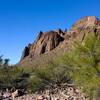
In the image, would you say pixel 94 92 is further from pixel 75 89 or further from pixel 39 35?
pixel 39 35

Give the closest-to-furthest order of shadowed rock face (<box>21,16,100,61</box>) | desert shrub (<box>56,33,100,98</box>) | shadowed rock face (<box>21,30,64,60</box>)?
desert shrub (<box>56,33,100,98</box>), shadowed rock face (<box>21,30,64,60</box>), shadowed rock face (<box>21,16,100,61</box>)

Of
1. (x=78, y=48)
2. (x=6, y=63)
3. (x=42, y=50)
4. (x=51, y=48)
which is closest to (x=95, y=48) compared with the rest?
(x=78, y=48)

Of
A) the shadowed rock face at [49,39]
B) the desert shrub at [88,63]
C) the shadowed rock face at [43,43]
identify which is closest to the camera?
the desert shrub at [88,63]

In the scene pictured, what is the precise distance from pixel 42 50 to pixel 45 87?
8179cm

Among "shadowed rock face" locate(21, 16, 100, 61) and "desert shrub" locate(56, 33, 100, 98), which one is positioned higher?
"shadowed rock face" locate(21, 16, 100, 61)

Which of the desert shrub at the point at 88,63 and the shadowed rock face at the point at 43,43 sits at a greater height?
the shadowed rock face at the point at 43,43

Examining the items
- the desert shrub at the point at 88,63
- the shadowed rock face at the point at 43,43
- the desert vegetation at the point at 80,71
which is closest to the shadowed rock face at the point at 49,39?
the shadowed rock face at the point at 43,43

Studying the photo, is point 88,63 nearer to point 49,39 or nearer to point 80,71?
point 80,71

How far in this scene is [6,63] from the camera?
40.8m

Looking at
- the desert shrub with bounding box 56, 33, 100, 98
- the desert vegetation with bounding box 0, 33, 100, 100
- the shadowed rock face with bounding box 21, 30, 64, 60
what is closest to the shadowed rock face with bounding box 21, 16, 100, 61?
the shadowed rock face with bounding box 21, 30, 64, 60

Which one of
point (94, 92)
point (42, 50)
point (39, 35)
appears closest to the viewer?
point (94, 92)

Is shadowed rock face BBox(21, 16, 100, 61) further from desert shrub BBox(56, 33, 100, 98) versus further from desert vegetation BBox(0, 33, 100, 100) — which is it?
desert shrub BBox(56, 33, 100, 98)

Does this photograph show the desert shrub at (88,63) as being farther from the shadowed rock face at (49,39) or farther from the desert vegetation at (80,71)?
the shadowed rock face at (49,39)

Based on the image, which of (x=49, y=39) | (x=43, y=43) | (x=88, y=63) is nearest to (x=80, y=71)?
(x=88, y=63)
